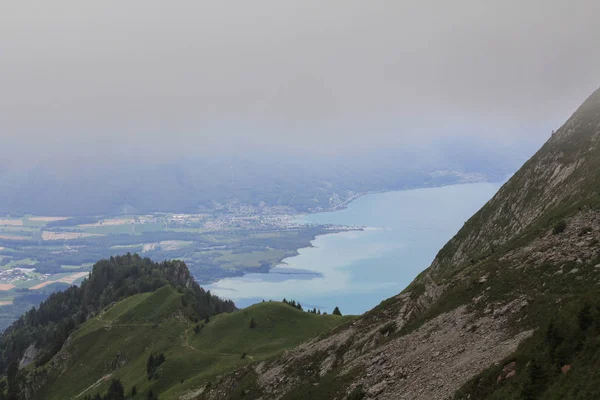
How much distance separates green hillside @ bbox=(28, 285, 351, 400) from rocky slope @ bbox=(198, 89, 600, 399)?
2307 centimetres

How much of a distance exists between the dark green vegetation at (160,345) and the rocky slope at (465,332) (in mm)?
23335

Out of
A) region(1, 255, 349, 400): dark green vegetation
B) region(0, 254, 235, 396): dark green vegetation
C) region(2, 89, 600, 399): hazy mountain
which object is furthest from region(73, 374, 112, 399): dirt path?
region(0, 254, 235, 396): dark green vegetation

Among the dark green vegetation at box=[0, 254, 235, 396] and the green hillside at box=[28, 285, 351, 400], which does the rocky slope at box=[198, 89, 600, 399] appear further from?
the dark green vegetation at box=[0, 254, 235, 396]

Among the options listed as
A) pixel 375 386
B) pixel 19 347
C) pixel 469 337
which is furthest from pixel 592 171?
pixel 19 347

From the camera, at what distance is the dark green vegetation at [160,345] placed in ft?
255

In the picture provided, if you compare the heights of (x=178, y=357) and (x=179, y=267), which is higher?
(x=179, y=267)

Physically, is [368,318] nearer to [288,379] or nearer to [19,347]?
[288,379]

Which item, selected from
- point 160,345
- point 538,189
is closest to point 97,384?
point 160,345

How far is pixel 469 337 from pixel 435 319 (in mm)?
5917

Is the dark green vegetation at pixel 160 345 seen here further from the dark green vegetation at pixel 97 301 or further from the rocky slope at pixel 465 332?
the rocky slope at pixel 465 332

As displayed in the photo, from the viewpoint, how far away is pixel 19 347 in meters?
165

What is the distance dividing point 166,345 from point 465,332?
79519mm

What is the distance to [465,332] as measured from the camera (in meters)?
29.9

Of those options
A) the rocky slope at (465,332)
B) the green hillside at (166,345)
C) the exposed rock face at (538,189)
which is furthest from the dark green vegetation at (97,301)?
the rocky slope at (465,332)
